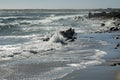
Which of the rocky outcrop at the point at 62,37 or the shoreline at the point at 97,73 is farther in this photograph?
the rocky outcrop at the point at 62,37

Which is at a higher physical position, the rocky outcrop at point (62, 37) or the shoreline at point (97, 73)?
the shoreline at point (97, 73)

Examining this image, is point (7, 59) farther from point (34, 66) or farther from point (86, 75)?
point (86, 75)

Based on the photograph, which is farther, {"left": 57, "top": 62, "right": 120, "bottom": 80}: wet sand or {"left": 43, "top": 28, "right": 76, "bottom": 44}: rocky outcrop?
{"left": 43, "top": 28, "right": 76, "bottom": 44}: rocky outcrop

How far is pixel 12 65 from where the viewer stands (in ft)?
65.0

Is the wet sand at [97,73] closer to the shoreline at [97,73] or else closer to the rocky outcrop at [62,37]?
the shoreline at [97,73]

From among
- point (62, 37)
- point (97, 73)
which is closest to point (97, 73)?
point (97, 73)

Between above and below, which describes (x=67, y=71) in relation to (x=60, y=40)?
above

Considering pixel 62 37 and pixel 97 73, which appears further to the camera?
pixel 62 37

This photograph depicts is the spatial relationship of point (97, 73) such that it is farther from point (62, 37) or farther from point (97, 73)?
point (62, 37)

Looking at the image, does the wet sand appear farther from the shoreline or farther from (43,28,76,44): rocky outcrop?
(43,28,76,44): rocky outcrop

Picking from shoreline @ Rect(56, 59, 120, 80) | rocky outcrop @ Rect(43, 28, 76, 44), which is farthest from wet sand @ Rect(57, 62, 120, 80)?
rocky outcrop @ Rect(43, 28, 76, 44)

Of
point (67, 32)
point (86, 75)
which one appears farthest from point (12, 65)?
point (67, 32)

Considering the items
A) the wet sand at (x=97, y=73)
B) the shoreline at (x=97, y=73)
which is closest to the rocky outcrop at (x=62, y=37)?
the shoreline at (x=97, y=73)

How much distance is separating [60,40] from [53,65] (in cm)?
1439
